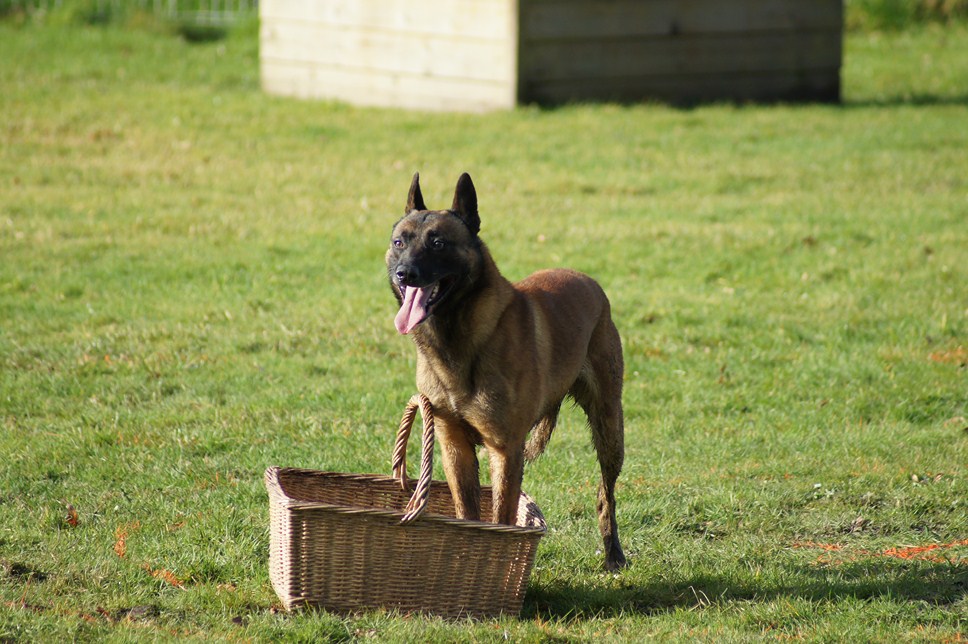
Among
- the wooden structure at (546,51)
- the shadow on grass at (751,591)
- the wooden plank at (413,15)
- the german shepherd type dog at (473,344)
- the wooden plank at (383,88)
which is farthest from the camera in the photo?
the wooden plank at (383,88)

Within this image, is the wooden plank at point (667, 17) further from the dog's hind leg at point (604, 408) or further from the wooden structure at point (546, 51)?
the dog's hind leg at point (604, 408)

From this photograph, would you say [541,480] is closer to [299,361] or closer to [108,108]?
[299,361]

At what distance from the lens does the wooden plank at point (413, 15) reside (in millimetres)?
14836

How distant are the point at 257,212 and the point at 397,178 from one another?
1800 millimetres

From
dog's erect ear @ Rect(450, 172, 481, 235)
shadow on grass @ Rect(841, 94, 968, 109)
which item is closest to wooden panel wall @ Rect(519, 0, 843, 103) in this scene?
shadow on grass @ Rect(841, 94, 968, 109)

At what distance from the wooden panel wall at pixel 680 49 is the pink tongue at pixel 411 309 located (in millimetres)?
10723

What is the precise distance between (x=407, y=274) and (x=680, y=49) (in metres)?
12.5

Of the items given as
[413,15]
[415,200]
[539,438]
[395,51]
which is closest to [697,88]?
[413,15]

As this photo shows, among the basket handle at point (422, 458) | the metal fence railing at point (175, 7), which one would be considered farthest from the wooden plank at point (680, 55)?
the basket handle at point (422, 458)

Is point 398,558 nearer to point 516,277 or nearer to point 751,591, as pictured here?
point 751,591

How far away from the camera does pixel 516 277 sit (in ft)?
30.9

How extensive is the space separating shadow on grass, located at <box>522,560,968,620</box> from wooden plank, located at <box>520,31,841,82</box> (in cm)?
1084

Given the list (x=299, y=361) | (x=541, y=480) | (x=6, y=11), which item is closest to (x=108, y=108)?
(x=6, y=11)

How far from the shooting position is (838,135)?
1472 cm
